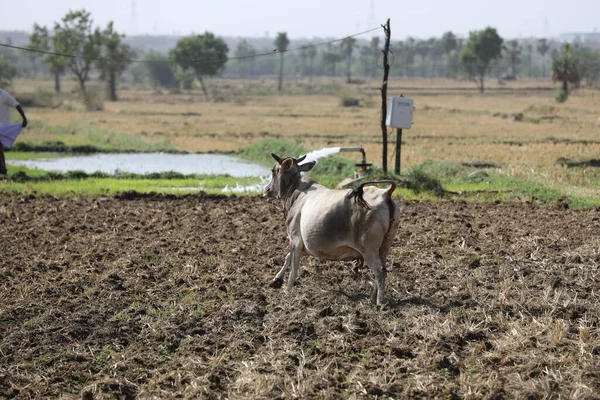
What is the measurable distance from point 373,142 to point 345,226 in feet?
75.9

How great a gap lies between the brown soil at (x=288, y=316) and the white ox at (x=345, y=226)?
0.43 meters

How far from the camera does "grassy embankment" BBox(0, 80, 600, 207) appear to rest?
734 inches

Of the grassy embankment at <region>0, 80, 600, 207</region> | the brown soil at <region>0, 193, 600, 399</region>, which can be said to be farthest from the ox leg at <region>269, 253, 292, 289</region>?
the grassy embankment at <region>0, 80, 600, 207</region>

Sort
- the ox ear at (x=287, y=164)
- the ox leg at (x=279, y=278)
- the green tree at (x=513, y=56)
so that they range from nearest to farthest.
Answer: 1. the ox leg at (x=279, y=278)
2. the ox ear at (x=287, y=164)
3. the green tree at (x=513, y=56)

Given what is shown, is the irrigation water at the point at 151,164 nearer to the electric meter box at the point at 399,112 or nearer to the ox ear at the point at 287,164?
the electric meter box at the point at 399,112

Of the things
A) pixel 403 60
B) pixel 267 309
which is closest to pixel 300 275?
pixel 267 309

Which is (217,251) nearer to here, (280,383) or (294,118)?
(280,383)

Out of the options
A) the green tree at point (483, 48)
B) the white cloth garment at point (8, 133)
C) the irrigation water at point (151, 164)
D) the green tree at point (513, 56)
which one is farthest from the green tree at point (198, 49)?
the white cloth garment at point (8, 133)

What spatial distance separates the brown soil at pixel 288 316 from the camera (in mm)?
6785

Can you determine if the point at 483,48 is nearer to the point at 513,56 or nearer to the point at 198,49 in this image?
the point at 198,49

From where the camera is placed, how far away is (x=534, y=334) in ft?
24.6

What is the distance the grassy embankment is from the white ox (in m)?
8.32

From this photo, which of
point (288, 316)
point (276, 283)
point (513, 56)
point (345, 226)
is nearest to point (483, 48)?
point (513, 56)

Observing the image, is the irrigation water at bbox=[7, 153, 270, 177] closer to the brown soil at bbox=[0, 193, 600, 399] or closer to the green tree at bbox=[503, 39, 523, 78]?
the brown soil at bbox=[0, 193, 600, 399]
